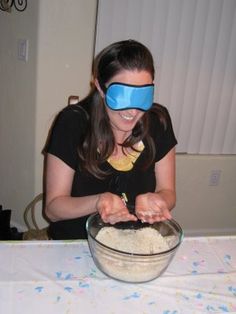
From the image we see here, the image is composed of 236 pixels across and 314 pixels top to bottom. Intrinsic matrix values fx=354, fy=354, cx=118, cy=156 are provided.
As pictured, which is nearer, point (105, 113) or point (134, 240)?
point (134, 240)

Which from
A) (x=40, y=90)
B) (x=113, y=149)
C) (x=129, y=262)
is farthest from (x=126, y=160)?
(x=40, y=90)

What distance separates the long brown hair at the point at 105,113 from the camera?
1057 millimetres

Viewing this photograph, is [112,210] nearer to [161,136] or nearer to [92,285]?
[92,285]

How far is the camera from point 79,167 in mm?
1213

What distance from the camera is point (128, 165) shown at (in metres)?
1.25

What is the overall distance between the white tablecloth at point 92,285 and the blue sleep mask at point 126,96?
0.41 meters

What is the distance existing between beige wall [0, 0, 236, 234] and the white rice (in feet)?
3.57

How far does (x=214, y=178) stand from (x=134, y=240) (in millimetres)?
1470

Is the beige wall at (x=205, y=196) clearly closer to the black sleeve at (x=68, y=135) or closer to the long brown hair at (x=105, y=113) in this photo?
the long brown hair at (x=105, y=113)

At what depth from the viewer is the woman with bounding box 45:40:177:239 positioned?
1012 mm

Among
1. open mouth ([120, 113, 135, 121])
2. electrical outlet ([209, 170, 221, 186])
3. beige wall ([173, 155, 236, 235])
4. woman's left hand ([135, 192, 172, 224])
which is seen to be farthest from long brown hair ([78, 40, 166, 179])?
electrical outlet ([209, 170, 221, 186])

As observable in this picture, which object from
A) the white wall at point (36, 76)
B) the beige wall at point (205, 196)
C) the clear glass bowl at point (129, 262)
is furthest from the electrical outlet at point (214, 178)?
the clear glass bowl at point (129, 262)

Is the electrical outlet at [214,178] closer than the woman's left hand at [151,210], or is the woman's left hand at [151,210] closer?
the woman's left hand at [151,210]

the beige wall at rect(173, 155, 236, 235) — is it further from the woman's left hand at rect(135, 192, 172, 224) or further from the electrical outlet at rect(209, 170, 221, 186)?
the woman's left hand at rect(135, 192, 172, 224)
